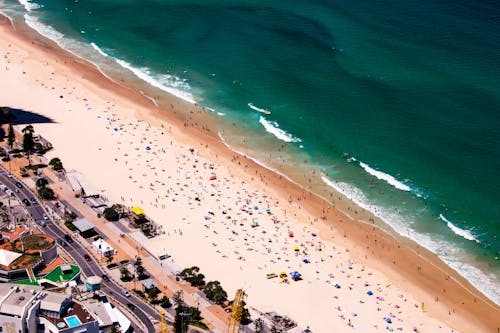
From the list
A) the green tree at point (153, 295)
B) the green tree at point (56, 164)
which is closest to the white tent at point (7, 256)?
the green tree at point (153, 295)

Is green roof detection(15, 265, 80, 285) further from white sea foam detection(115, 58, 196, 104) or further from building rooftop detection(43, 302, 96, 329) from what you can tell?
white sea foam detection(115, 58, 196, 104)

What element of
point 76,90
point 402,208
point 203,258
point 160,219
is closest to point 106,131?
point 76,90

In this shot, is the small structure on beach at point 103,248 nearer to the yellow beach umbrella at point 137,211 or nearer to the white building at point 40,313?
the yellow beach umbrella at point 137,211

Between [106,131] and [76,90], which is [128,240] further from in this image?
[76,90]

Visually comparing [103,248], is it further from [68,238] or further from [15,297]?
[15,297]

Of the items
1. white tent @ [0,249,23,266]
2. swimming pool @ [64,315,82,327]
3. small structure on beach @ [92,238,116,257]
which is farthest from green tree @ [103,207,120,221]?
swimming pool @ [64,315,82,327]

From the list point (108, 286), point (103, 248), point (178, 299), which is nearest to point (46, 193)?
point (103, 248)
